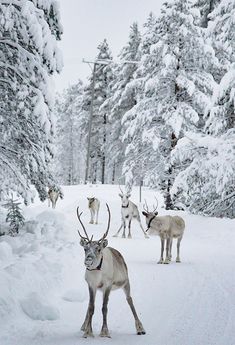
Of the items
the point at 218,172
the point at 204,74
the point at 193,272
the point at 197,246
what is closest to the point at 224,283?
the point at 193,272

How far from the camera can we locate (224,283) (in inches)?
374

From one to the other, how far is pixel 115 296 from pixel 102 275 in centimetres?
272

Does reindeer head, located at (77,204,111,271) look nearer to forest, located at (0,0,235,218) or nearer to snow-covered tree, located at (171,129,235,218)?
forest, located at (0,0,235,218)

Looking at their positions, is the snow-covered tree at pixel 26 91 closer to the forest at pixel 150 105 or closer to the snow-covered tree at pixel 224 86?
the forest at pixel 150 105

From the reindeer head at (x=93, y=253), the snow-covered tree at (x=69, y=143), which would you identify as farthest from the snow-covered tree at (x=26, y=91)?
the snow-covered tree at (x=69, y=143)

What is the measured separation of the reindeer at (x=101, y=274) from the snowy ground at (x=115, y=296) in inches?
7.5

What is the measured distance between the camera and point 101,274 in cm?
588

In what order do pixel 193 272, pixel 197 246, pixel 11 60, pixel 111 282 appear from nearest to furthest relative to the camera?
pixel 111 282, pixel 193 272, pixel 11 60, pixel 197 246

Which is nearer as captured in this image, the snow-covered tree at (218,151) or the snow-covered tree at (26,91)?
the snow-covered tree at (26,91)

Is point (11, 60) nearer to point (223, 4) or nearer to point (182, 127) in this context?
point (223, 4)

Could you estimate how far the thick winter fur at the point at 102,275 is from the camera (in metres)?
5.66

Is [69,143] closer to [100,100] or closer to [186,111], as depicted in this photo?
[100,100]

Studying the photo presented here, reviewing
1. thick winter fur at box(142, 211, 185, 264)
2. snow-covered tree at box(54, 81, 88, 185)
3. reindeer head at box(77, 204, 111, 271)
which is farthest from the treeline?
snow-covered tree at box(54, 81, 88, 185)

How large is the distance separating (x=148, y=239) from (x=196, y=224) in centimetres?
→ 242
